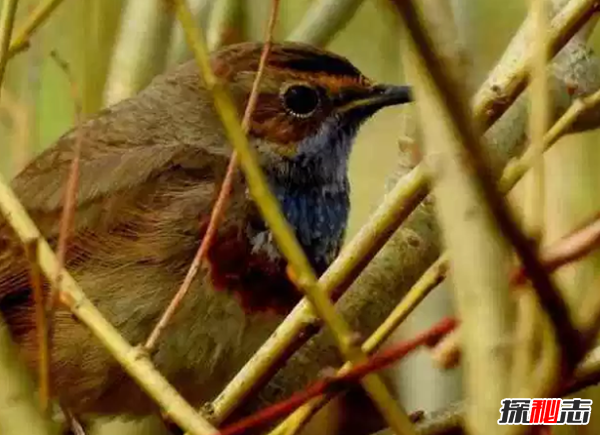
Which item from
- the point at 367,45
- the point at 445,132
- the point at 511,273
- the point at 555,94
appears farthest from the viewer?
the point at 367,45

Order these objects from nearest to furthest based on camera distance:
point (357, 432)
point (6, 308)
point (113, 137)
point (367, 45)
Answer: point (6, 308) < point (113, 137) < point (357, 432) < point (367, 45)

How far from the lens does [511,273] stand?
1.47 m

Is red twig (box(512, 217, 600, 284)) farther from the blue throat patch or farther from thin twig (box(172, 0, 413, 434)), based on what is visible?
the blue throat patch

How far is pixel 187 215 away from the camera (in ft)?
9.81

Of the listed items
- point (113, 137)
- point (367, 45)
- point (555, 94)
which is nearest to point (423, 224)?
point (555, 94)

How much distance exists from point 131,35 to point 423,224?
1.07 meters

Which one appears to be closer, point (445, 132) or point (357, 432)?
point (445, 132)

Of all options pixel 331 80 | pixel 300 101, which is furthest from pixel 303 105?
pixel 331 80

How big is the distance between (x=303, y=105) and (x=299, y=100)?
0.06 ft

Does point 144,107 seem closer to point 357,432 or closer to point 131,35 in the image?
point 131,35

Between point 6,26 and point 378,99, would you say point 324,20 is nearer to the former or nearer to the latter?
point 378,99

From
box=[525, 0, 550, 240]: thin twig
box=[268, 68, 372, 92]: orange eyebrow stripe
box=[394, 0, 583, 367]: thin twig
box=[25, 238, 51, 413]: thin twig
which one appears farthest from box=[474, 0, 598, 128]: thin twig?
box=[268, 68, 372, 92]: orange eyebrow stripe

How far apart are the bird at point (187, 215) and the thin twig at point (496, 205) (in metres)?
1.55

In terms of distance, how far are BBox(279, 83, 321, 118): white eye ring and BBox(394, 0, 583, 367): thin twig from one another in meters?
1.88
